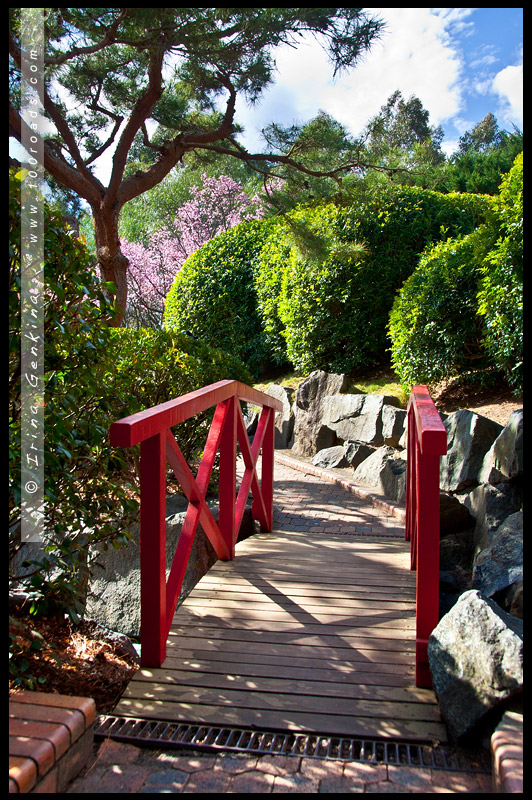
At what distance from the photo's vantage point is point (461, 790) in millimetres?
1824

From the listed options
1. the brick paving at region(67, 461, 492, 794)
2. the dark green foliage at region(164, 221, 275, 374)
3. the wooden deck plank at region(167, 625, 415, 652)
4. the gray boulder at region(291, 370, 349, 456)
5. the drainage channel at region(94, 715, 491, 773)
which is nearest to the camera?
the brick paving at region(67, 461, 492, 794)

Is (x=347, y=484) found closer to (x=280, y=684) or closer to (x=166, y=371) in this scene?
(x=166, y=371)

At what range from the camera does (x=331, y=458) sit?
763 centimetres

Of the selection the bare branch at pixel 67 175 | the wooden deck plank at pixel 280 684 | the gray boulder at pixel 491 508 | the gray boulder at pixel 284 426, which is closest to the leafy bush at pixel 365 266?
the gray boulder at pixel 284 426

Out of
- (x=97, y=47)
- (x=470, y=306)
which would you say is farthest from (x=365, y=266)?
(x=97, y=47)

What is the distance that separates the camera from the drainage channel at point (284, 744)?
1.97m

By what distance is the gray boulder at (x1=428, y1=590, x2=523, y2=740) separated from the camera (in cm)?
193

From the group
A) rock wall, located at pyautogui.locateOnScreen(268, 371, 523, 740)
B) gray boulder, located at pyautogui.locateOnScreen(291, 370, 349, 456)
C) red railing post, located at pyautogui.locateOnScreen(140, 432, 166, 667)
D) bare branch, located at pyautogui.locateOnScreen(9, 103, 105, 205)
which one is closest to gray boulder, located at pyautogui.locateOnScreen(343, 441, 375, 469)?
rock wall, located at pyautogui.locateOnScreen(268, 371, 523, 740)

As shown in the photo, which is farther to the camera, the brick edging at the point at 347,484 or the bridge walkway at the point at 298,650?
the brick edging at the point at 347,484

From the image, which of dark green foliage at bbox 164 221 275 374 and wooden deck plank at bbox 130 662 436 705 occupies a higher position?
dark green foliage at bbox 164 221 275 374

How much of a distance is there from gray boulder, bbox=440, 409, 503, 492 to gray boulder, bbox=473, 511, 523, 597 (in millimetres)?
1717

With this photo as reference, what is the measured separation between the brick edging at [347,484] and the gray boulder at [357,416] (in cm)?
64

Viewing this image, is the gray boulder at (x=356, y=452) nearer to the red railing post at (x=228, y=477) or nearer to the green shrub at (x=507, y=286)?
the green shrub at (x=507, y=286)

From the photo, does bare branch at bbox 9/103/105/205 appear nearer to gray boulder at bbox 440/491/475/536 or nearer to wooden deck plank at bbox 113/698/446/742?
gray boulder at bbox 440/491/475/536
